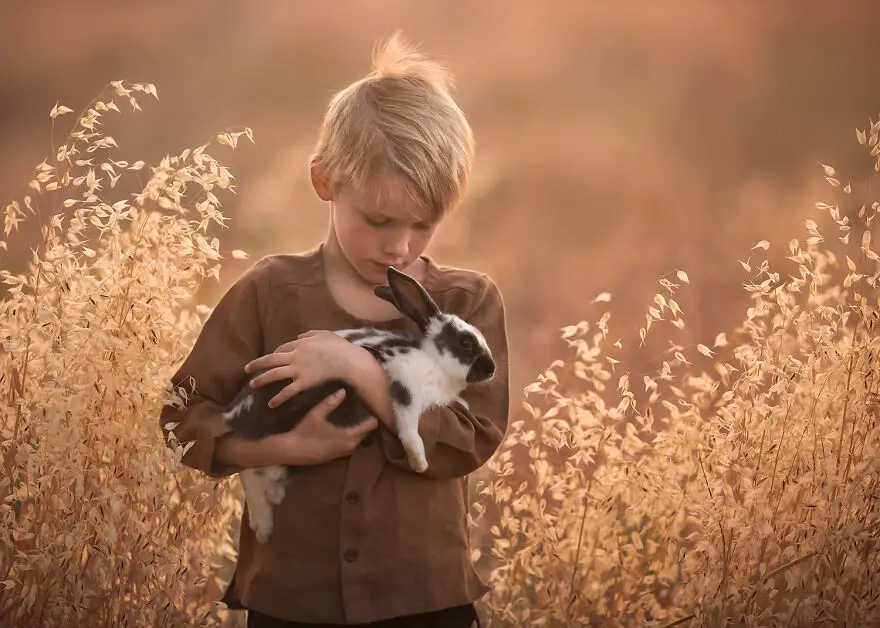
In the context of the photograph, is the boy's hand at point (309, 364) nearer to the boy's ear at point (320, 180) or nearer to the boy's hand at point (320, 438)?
the boy's hand at point (320, 438)

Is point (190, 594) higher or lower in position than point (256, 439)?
lower

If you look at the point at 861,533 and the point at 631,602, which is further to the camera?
the point at 631,602

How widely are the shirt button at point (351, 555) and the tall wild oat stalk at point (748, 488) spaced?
78 centimetres

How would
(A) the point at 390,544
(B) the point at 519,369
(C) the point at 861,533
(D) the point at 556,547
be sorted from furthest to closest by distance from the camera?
(B) the point at 519,369 → (D) the point at 556,547 → (C) the point at 861,533 → (A) the point at 390,544

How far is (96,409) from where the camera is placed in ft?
8.19

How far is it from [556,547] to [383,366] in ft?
3.43

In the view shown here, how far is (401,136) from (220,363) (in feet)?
2.16

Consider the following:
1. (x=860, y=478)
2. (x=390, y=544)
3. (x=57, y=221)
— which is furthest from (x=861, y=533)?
(x=57, y=221)

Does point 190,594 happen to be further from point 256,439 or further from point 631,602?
point 631,602

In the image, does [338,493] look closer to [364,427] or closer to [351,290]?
[364,427]

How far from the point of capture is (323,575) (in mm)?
2178

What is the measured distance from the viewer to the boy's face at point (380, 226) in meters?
2.21

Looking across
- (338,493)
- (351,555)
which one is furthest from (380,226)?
(351,555)

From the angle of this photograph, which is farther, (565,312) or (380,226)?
(565,312)
